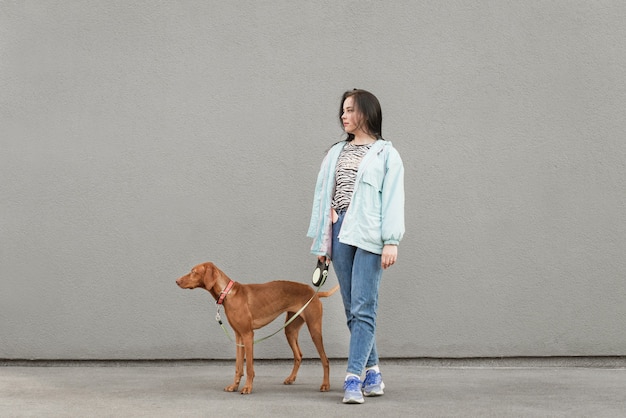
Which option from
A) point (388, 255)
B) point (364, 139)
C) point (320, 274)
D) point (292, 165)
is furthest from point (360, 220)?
point (292, 165)

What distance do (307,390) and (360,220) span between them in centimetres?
104

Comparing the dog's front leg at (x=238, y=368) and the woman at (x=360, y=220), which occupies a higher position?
the woman at (x=360, y=220)

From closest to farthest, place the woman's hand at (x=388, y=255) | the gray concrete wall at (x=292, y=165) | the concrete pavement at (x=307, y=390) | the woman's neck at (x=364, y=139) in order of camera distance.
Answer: the concrete pavement at (x=307, y=390) → the woman's hand at (x=388, y=255) → the woman's neck at (x=364, y=139) → the gray concrete wall at (x=292, y=165)

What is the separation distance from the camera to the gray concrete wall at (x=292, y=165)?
554cm

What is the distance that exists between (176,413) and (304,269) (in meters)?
1.89

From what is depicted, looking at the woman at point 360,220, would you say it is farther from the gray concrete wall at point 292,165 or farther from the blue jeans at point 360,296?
the gray concrete wall at point 292,165

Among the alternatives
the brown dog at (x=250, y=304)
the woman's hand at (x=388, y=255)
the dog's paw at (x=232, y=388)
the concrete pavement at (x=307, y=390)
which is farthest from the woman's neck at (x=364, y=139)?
the dog's paw at (x=232, y=388)

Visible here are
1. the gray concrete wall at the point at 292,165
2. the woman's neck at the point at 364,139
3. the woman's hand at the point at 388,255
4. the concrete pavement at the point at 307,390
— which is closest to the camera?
the concrete pavement at the point at 307,390

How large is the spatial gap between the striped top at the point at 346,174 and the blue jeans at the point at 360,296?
0.10 m

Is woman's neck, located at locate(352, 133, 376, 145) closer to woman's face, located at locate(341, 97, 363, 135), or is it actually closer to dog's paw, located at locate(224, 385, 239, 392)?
woman's face, located at locate(341, 97, 363, 135)

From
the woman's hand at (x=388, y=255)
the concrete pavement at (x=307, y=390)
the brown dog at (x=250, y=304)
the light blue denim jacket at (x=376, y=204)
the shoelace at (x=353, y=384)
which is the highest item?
the light blue denim jacket at (x=376, y=204)

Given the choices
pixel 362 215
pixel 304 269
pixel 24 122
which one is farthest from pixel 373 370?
pixel 24 122

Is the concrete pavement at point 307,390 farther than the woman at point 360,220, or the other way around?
the woman at point 360,220

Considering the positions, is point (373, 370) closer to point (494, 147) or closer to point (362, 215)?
point (362, 215)
